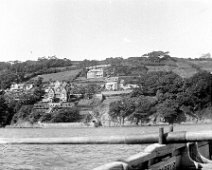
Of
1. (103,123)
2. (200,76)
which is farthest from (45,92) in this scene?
(200,76)

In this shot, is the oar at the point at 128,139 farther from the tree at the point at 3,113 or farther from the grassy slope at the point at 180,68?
the grassy slope at the point at 180,68

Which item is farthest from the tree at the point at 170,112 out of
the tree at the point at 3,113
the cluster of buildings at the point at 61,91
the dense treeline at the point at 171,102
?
the tree at the point at 3,113

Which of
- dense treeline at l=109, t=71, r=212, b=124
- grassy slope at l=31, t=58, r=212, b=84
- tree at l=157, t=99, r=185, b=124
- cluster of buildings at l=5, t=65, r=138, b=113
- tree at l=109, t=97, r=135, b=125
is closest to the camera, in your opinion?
tree at l=157, t=99, r=185, b=124

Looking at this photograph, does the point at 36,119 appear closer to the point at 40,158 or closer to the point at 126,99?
the point at 126,99

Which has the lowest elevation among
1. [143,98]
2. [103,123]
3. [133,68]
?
[103,123]

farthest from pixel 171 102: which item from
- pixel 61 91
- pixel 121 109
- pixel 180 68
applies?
pixel 61 91

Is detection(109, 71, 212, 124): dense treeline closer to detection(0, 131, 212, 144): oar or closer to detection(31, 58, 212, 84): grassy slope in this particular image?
detection(31, 58, 212, 84): grassy slope

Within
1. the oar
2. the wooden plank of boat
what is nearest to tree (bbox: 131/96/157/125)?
the wooden plank of boat
